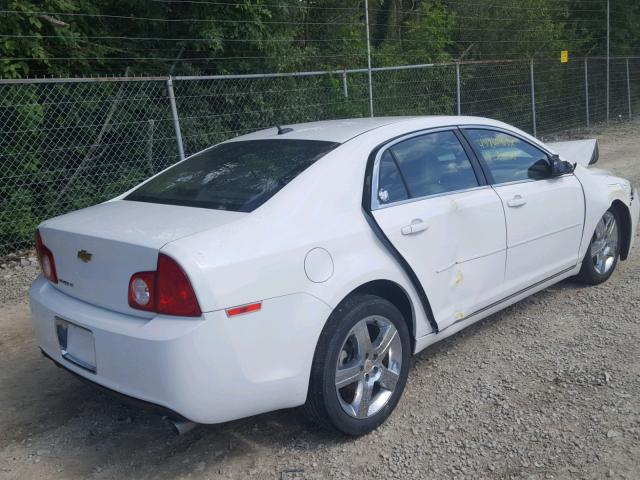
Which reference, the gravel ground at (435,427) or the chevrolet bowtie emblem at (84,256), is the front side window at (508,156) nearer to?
the gravel ground at (435,427)

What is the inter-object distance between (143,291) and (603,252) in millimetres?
3858

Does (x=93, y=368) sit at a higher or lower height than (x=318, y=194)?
lower

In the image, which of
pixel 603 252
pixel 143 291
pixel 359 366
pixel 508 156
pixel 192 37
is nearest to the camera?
pixel 143 291

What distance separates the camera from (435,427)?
327cm

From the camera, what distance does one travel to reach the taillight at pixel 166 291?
2.62 m

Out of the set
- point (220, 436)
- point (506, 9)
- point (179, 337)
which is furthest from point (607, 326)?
point (506, 9)

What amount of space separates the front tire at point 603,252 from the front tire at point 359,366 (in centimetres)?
229

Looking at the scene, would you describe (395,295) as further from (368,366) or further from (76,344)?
(76,344)

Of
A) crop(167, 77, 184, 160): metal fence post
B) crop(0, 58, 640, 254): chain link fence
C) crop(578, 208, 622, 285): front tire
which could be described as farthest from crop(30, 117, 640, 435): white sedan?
crop(0, 58, 640, 254): chain link fence

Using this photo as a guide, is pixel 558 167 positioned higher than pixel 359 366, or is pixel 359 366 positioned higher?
pixel 558 167

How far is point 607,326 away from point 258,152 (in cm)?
267

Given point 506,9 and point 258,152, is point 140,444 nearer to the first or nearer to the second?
point 258,152

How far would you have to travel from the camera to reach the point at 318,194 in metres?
3.14

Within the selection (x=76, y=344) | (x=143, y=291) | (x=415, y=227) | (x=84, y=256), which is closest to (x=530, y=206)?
(x=415, y=227)
